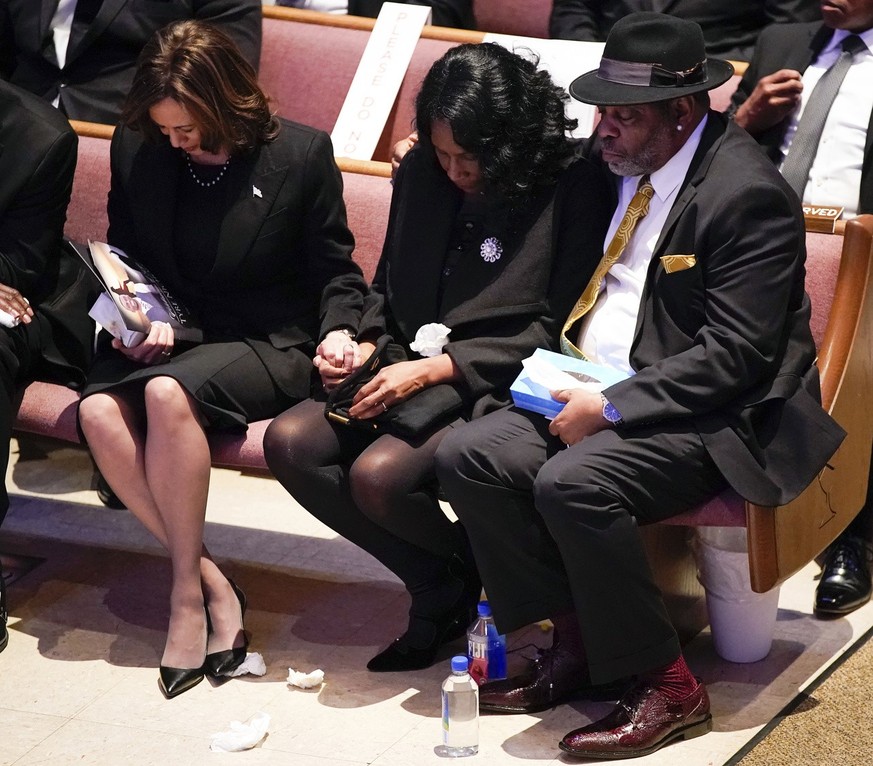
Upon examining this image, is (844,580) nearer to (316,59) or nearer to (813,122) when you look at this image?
(813,122)

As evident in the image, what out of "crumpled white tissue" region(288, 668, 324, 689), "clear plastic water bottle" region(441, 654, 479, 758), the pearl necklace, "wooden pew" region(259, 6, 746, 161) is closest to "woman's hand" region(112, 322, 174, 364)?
the pearl necklace

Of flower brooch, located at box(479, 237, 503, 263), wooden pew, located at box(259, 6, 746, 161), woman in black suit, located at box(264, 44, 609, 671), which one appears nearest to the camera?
woman in black suit, located at box(264, 44, 609, 671)

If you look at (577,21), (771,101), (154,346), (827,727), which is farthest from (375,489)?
(577,21)

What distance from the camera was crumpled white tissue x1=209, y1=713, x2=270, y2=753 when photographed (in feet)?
10.4

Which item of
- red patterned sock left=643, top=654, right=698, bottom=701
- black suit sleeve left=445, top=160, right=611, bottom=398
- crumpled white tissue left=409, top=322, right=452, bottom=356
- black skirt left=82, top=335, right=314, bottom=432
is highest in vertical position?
black suit sleeve left=445, top=160, right=611, bottom=398

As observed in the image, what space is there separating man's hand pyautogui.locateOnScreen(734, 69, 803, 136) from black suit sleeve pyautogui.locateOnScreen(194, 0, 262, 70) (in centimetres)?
176

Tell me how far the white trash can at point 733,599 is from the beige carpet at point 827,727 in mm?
190

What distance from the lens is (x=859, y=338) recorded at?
11.5ft

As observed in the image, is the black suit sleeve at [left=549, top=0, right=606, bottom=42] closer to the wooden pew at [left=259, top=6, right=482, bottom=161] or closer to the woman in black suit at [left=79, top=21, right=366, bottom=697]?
the wooden pew at [left=259, top=6, right=482, bottom=161]

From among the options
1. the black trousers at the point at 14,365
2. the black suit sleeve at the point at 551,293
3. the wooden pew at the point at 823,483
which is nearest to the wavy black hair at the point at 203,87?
the black trousers at the point at 14,365

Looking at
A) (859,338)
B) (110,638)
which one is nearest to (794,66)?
(859,338)

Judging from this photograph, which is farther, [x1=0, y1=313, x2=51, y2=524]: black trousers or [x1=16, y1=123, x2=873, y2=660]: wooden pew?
[x1=0, y1=313, x2=51, y2=524]: black trousers

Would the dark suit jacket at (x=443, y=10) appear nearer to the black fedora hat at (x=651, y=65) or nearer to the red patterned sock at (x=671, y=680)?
the black fedora hat at (x=651, y=65)

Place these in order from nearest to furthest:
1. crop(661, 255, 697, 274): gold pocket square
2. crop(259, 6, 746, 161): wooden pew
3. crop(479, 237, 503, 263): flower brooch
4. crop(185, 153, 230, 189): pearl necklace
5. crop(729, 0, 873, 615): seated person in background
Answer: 1. crop(661, 255, 697, 274): gold pocket square
2. crop(479, 237, 503, 263): flower brooch
3. crop(185, 153, 230, 189): pearl necklace
4. crop(729, 0, 873, 615): seated person in background
5. crop(259, 6, 746, 161): wooden pew
